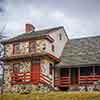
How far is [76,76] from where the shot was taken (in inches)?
1240

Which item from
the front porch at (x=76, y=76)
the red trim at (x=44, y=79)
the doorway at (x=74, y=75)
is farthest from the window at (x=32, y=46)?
the doorway at (x=74, y=75)

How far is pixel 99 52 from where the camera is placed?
3123 centimetres

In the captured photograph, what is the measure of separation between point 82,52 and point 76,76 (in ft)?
9.08

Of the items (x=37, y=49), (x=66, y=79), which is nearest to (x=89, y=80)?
(x=66, y=79)

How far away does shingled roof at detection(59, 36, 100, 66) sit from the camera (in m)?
30.3

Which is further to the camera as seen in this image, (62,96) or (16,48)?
(16,48)

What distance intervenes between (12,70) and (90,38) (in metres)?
10.3

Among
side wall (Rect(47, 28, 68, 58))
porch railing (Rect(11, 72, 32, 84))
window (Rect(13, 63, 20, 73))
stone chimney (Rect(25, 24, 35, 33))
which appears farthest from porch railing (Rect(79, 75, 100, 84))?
stone chimney (Rect(25, 24, 35, 33))

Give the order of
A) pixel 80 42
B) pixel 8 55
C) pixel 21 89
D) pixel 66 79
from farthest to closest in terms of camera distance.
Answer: pixel 80 42, pixel 8 55, pixel 66 79, pixel 21 89

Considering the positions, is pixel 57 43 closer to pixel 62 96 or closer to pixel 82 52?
pixel 82 52

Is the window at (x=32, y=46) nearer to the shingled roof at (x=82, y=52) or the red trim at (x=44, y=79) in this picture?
the shingled roof at (x=82, y=52)

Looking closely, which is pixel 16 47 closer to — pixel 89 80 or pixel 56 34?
pixel 56 34

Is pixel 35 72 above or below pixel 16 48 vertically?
below

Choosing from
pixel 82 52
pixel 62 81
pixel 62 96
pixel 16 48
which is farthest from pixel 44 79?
pixel 62 96
